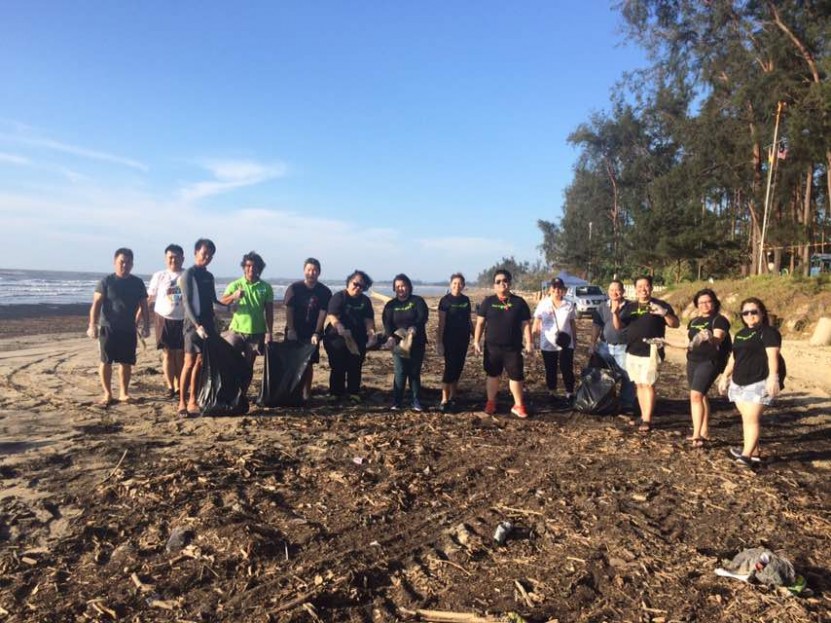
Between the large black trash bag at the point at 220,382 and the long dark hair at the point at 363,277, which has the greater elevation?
the long dark hair at the point at 363,277

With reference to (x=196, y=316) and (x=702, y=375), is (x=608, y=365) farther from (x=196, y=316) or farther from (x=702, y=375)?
(x=196, y=316)

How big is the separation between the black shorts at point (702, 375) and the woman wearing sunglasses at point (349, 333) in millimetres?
3499

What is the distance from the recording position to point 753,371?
4.80 metres

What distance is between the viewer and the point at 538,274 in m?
57.1

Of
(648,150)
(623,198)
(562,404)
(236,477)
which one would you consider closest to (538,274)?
(623,198)

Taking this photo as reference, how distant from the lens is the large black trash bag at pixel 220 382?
19.2 ft

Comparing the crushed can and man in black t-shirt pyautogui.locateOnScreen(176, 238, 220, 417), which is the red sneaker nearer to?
the crushed can

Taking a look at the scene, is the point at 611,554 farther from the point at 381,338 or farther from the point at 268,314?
the point at 268,314

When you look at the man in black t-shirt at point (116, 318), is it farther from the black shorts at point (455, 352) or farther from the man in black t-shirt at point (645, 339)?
the man in black t-shirt at point (645, 339)

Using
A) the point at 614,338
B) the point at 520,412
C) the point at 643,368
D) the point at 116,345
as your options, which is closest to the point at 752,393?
the point at 643,368

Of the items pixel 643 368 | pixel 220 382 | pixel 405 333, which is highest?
pixel 405 333

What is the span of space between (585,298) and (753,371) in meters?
16.6

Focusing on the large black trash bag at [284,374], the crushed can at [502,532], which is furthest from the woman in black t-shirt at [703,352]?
the large black trash bag at [284,374]

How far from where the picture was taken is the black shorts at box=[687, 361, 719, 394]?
17.1ft
